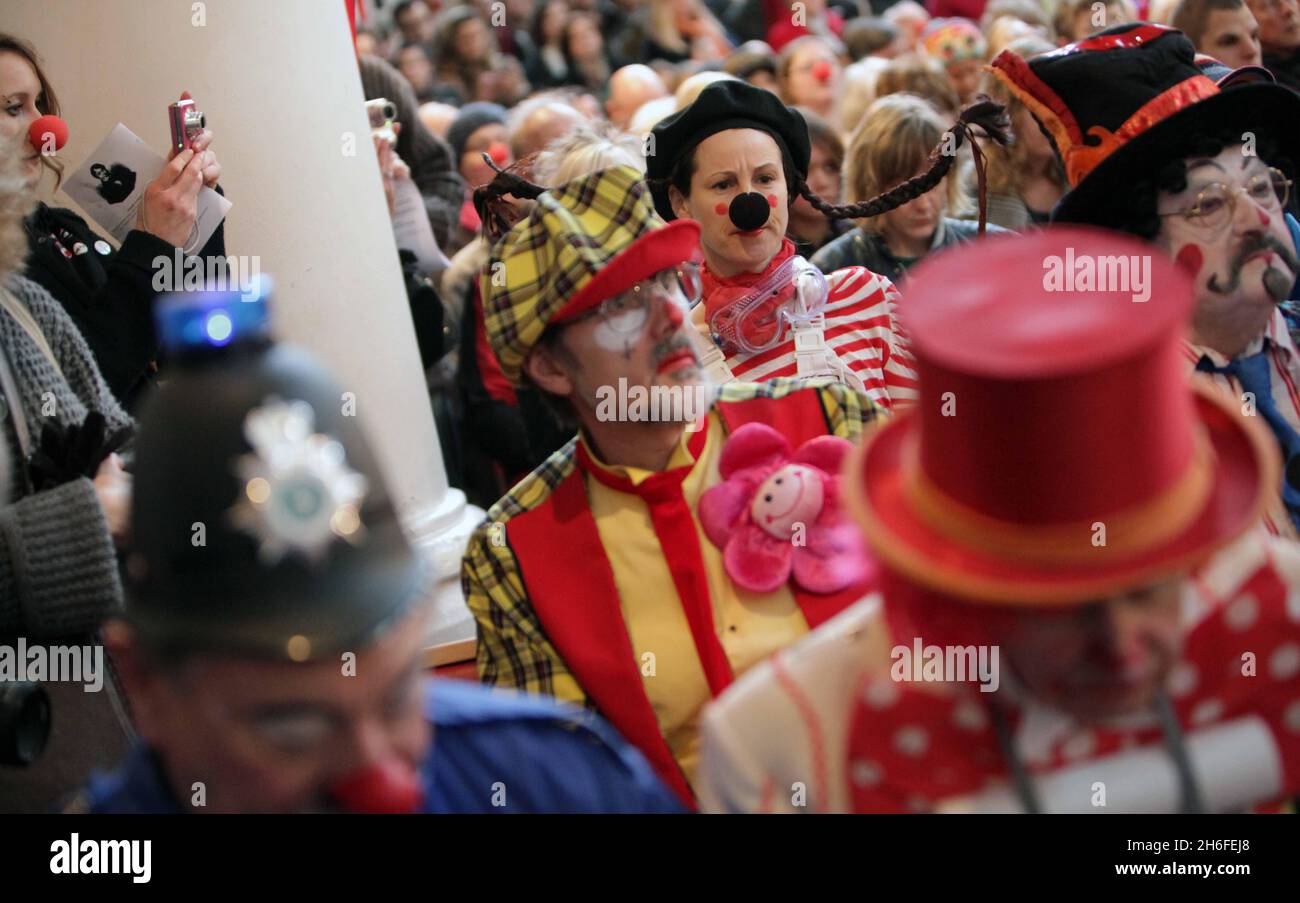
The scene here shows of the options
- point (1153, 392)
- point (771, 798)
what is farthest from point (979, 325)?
point (771, 798)

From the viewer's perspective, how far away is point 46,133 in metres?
3.19

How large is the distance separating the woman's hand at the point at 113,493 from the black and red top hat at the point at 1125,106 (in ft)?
5.50

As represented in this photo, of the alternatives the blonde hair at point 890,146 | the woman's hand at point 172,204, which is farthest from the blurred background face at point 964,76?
the woman's hand at point 172,204

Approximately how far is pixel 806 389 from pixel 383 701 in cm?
134

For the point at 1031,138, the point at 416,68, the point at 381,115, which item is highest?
the point at 381,115

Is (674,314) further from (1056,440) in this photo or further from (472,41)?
(472,41)

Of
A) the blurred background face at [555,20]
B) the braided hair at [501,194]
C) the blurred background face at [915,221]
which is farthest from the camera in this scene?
the blurred background face at [555,20]

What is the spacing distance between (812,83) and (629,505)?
13.2 ft

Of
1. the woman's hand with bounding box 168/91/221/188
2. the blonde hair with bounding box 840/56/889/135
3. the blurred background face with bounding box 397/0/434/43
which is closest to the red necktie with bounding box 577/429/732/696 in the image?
the woman's hand with bounding box 168/91/221/188

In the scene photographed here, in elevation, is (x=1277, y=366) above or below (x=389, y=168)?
below

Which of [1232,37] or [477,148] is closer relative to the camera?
[1232,37]

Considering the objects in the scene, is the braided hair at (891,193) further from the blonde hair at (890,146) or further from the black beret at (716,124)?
the blonde hair at (890,146)

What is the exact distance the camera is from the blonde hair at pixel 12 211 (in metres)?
2.58

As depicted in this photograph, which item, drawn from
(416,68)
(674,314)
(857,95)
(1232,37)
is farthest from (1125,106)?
(416,68)
